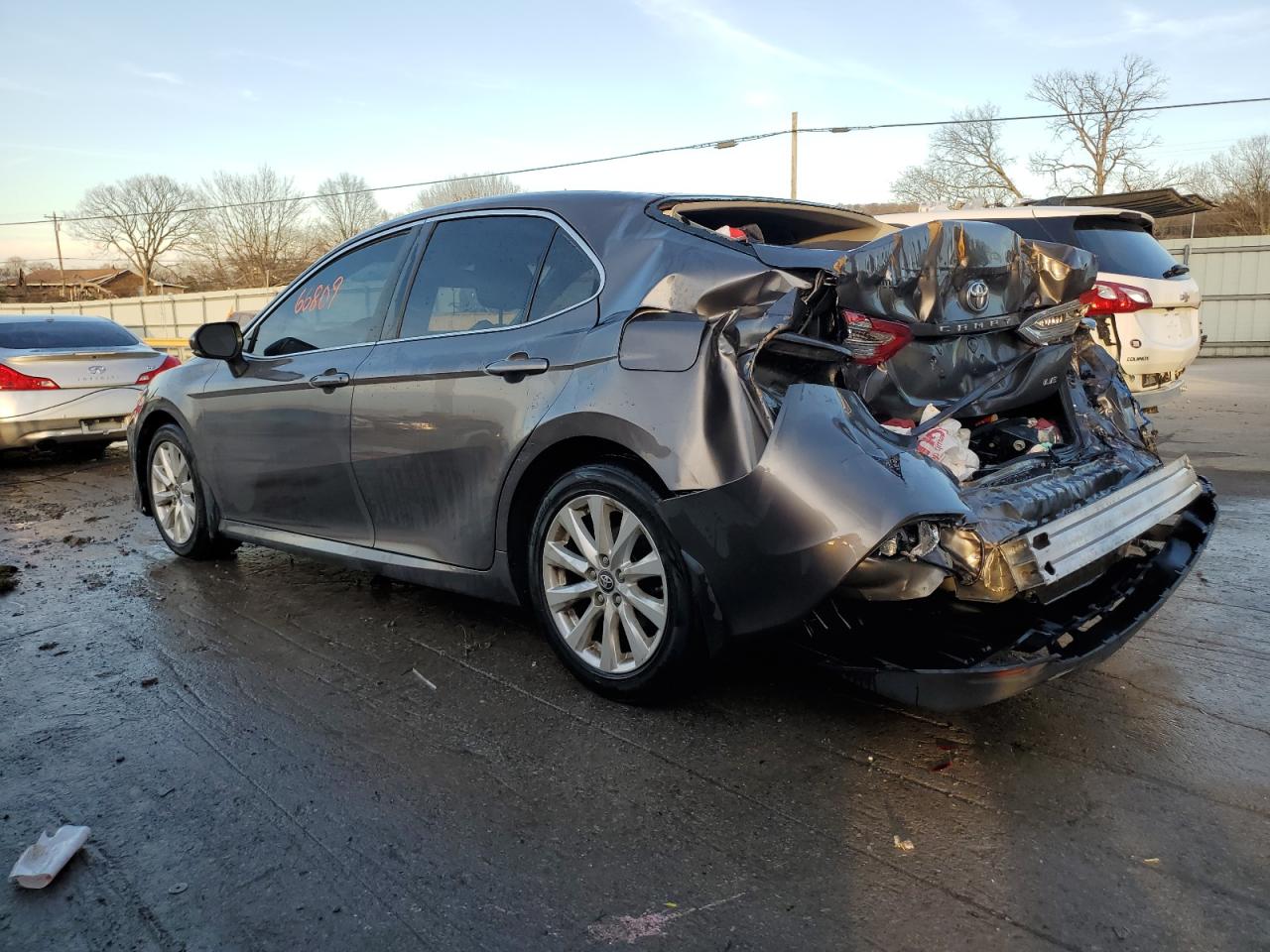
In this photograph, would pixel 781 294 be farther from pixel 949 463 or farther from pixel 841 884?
pixel 841 884

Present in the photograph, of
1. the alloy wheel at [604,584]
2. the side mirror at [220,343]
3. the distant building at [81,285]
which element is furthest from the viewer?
the distant building at [81,285]

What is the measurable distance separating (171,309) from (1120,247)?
3454cm

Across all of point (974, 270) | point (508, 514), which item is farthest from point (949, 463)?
point (508, 514)

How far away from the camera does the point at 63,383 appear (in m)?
8.41

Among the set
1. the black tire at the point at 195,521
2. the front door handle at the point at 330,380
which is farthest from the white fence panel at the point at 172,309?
the front door handle at the point at 330,380

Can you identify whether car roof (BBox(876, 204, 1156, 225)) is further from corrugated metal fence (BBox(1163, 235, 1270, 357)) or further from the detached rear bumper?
corrugated metal fence (BBox(1163, 235, 1270, 357))

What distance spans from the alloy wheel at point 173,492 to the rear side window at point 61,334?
4.39 m

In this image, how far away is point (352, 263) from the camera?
167 inches

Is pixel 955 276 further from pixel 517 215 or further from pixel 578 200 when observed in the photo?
pixel 517 215

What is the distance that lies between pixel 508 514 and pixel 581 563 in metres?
0.38

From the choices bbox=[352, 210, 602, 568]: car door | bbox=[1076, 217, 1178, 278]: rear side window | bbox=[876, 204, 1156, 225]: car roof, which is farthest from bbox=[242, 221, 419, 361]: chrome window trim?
bbox=[1076, 217, 1178, 278]: rear side window

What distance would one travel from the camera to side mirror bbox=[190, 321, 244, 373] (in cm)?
449

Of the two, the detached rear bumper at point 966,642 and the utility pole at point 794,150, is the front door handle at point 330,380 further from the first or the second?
the utility pole at point 794,150

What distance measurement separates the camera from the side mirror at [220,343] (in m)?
4.49
